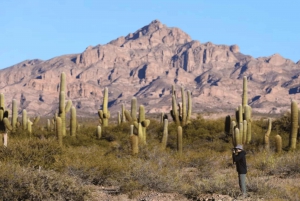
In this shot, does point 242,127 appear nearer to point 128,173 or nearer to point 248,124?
point 248,124

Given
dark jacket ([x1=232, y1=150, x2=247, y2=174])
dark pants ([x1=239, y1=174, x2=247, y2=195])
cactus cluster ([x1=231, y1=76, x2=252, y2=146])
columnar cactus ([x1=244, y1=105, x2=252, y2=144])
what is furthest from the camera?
columnar cactus ([x1=244, y1=105, x2=252, y2=144])

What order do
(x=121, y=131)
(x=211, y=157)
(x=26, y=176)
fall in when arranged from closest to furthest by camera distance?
(x=26, y=176), (x=211, y=157), (x=121, y=131)

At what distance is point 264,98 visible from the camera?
19562 cm

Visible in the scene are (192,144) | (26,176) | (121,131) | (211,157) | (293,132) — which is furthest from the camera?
(121,131)

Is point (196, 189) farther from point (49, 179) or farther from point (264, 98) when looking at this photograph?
point (264, 98)

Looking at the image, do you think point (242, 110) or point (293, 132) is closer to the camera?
point (293, 132)

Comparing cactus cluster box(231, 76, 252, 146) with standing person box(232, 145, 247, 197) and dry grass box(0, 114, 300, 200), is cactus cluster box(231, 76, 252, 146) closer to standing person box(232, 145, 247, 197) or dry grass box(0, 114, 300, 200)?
dry grass box(0, 114, 300, 200)

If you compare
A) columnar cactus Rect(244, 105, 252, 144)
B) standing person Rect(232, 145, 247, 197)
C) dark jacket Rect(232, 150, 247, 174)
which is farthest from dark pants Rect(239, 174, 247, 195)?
columnar cactus Rect(244, 105, 252, 144)

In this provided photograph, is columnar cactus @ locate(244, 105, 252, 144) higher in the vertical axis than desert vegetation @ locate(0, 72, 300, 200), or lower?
higher

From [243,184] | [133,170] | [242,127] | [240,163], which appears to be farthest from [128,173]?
[242,127]

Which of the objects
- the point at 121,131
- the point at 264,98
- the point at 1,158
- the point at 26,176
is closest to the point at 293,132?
the point at 121,131

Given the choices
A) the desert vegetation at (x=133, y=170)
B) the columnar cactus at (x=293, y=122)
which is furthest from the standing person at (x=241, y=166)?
the columnar cactus at (x=293, y=122)

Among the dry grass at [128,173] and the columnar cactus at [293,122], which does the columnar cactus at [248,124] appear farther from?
the columnar cactus at [293,122]

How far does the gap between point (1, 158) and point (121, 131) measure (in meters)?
12.4
